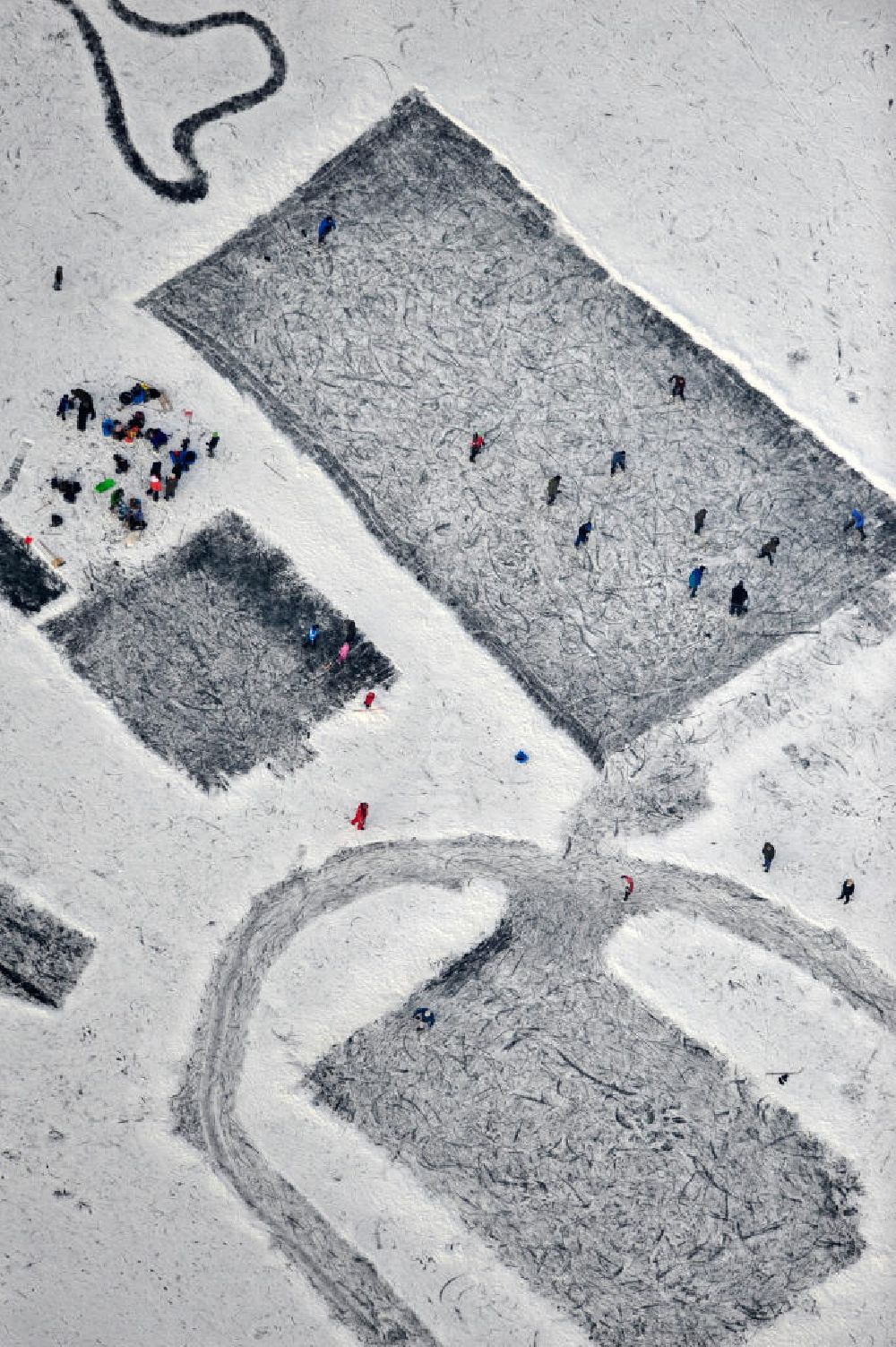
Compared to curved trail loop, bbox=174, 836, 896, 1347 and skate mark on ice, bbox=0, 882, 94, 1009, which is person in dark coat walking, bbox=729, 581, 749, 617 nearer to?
curved trail loop, bbox=174, 836, 896, 1347

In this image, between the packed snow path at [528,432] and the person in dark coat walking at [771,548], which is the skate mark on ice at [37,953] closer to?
the packed snow path at [528,432]

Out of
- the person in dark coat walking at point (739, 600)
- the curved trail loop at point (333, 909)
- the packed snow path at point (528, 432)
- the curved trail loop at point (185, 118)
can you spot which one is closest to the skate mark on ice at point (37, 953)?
the curved trail loop at point (333, 909)

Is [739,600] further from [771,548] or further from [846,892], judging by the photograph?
[846,892]

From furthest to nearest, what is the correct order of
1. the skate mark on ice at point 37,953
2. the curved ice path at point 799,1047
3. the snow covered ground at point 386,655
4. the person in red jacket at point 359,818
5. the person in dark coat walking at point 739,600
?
1. the person in dark coat walking at point 739,600
2. the person in red jacket at point 359,818
3. the skate mark on ice at point 37,953
4. the snow covered ground at point 386,655
5. the curved ice path at point 799,1047

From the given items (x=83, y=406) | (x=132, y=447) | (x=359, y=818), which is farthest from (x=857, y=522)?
(x=83, y=406)

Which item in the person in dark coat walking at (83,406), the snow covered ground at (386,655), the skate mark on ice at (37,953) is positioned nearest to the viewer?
the snow covered ground at (386,655)

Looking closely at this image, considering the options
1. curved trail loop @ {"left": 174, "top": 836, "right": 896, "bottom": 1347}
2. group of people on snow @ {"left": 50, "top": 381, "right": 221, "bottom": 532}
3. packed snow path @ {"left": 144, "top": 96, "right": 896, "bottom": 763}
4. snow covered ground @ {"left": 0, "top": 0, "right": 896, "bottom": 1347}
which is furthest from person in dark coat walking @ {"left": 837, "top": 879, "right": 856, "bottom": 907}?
group of people on snow @ {"left": 50, "top": 381, "right": 221, "bottom": 532}
